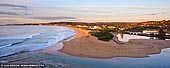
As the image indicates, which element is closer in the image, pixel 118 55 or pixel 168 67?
pixel 168 67

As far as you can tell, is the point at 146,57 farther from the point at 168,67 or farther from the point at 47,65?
the point at 47,65

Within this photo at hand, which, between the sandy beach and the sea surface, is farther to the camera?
the sea surface

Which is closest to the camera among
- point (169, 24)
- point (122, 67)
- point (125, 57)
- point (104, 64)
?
point (122, 67)

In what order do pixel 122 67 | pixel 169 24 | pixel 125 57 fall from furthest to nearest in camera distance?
pixel 169 24
pixel 125 57
pixel 122 67

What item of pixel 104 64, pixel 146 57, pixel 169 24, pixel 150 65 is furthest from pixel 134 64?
pixel 169 24

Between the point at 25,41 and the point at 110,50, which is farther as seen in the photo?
the point at 25,41

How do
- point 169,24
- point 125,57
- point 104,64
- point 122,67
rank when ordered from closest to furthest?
1. point 122,67
2. point 104,64
3. point 125,57
4. point 169,24

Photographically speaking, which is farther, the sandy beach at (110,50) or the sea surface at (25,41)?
the sea surface at (25,41)

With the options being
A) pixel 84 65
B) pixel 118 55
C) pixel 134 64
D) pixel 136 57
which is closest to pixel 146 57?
pixel 136 57

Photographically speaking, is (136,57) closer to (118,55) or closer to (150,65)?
(118,55)
